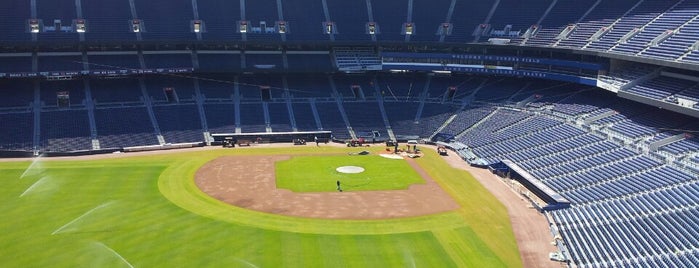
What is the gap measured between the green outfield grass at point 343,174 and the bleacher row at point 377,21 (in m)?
24.9

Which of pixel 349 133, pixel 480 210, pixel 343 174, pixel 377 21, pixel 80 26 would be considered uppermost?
pixel 377 21

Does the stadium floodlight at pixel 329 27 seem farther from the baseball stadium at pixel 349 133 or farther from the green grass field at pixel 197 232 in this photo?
the green grass field at pixel 197 232

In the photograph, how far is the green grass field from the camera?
108 ft

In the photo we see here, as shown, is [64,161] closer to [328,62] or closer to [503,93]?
[328,62]

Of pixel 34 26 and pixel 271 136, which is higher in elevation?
pixel 34 26

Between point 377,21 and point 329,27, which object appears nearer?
point 329,27

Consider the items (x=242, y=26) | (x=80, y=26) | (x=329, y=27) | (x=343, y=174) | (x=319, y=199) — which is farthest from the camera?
(x=329, y=27)

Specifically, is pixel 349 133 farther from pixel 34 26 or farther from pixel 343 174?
pixel 34 26

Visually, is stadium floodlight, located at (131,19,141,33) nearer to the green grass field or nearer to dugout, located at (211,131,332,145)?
dugout, located at (211,131,332,145)

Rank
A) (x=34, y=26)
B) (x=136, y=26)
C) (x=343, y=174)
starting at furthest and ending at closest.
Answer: (x=136, y=26) → (x=34, y=26) → (x=343, y=174)

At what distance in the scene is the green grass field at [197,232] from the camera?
3303cm

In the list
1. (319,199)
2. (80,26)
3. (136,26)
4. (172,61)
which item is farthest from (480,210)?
(80,26)

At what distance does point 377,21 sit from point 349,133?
20.9 m

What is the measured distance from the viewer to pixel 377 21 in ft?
269
